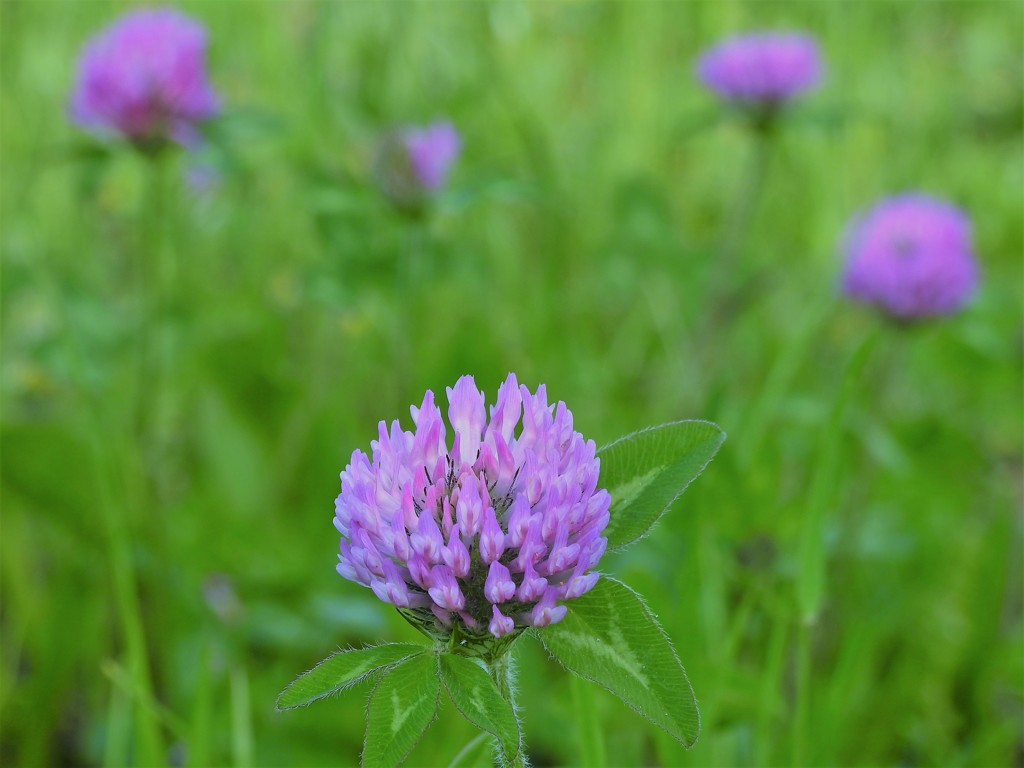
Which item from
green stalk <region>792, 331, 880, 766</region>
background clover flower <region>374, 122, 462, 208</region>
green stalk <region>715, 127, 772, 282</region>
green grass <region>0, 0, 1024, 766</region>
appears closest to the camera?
green stalk <region>792, 331, 880, 766</region>

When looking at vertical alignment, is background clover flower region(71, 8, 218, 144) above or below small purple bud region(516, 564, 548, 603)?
above

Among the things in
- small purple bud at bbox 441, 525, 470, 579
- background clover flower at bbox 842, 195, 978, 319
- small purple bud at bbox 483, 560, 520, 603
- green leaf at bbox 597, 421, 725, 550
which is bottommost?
small purple bud at bbox 483, 560, 520, 603

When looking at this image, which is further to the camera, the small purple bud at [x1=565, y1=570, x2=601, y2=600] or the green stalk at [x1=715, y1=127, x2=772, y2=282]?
the green stalk at [x1=715, y1=127, x2=772, y2=282]

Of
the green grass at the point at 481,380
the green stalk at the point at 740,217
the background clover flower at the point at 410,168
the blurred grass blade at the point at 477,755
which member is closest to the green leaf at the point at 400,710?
the blurred grass blade at the point at 477,755

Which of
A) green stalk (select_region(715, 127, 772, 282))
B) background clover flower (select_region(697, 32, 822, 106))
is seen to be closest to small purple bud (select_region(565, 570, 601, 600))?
green stalk (select_region(715, 127, 772, 282))

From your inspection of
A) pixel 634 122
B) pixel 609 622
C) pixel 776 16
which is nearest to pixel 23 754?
pixel 609 622

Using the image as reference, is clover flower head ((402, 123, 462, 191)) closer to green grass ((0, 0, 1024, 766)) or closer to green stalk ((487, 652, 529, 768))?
green grass ((0, 0, 1024, 766))

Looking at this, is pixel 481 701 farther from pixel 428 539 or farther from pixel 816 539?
pixel 816 539

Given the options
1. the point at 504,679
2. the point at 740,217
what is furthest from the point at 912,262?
the point at 504,679
